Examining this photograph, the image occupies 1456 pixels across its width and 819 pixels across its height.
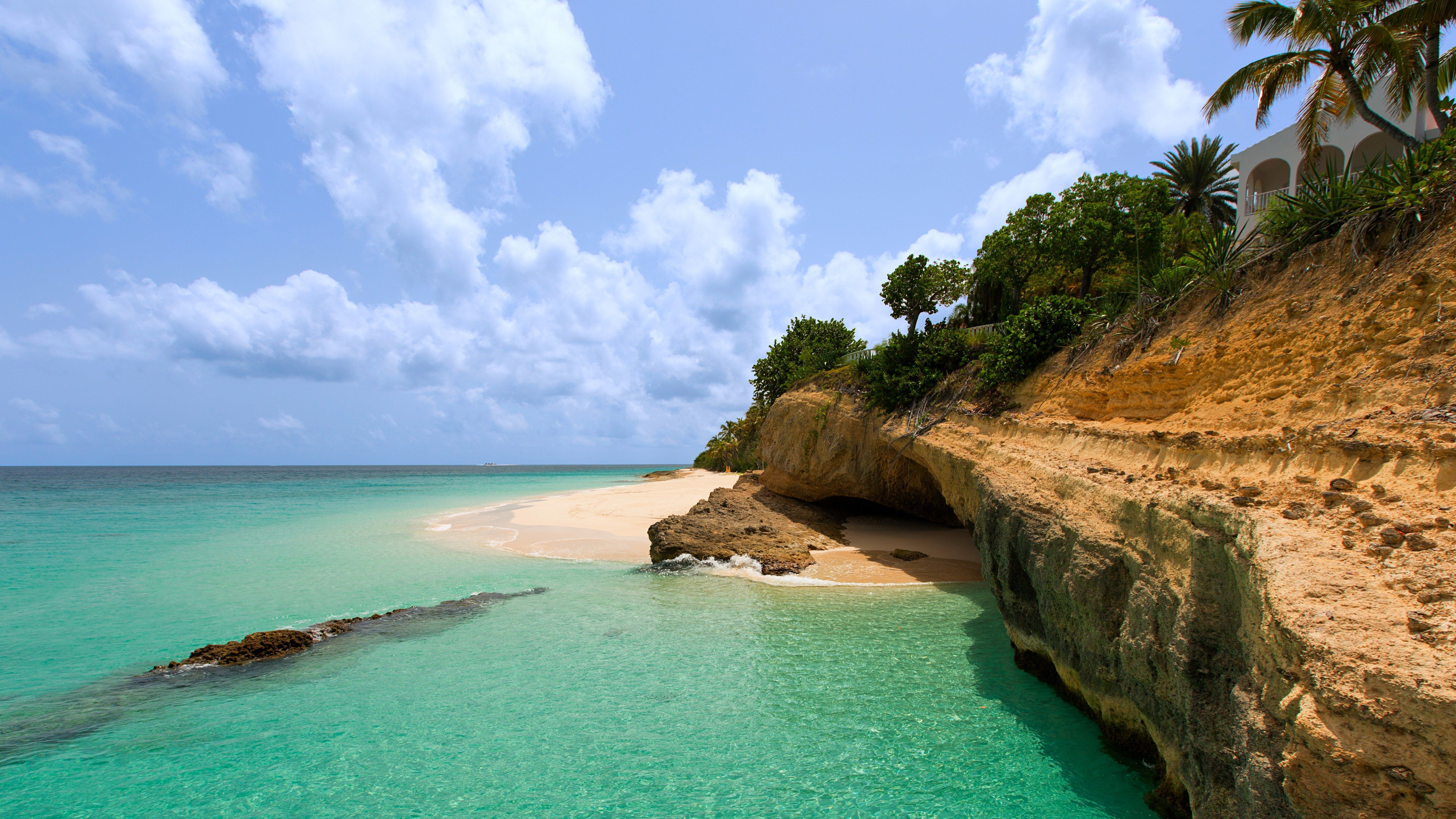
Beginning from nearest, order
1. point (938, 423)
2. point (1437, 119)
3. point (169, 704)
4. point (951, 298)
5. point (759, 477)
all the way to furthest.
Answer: point (169, 704), point (1437, 119), point (938, 423), point (951, 298), point (759, 477)

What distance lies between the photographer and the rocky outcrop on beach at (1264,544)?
10.8ft

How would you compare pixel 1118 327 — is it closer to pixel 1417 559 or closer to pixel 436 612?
pixel 1417 559

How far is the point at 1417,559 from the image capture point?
152 inches

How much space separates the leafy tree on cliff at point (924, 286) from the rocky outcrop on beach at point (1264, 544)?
12256mm

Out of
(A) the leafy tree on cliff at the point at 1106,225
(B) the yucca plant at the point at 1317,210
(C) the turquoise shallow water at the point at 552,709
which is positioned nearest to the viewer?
(C) the turquoise shallow water at the point at 552,709

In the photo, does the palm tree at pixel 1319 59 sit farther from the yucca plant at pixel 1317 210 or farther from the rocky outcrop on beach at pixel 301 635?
the rocky outcrop on beach at pixel 301 635

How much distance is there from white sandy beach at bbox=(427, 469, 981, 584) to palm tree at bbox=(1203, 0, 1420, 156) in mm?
12381

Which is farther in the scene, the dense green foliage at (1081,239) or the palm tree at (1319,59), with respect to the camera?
the dense green foliage at (1081,239)

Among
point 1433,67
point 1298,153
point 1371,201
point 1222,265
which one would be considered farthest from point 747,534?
point 1298,153

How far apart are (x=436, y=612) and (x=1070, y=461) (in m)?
12.0

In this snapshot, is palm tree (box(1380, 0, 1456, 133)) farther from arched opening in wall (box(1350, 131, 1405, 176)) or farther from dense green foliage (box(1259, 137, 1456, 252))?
arched opening in wall (box(1350, 131, 1405, 176))

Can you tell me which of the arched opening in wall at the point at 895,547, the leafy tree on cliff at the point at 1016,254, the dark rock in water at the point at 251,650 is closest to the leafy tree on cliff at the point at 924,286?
the leafy tree on cliff at the point at 1016,254

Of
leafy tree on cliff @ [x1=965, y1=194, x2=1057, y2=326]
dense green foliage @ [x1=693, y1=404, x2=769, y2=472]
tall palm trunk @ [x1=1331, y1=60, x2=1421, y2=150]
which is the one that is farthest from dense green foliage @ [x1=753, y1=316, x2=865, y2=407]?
tall palm trunk @ [x1=1331, y1=60, x2=1421, y2=150]

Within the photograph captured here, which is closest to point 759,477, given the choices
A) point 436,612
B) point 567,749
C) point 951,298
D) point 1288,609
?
point 951,298
